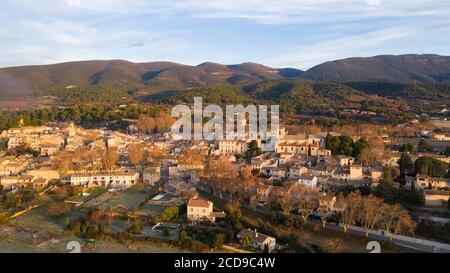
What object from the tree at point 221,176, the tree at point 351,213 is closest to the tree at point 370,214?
the tree at point 351,213

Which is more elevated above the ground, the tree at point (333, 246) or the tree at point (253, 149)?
the tree at point (253, 149)

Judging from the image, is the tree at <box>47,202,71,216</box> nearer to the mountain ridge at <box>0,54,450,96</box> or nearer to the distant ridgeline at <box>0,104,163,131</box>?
the distant ridgeline at <box>0,104,163,131</box>

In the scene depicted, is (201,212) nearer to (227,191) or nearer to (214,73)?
(227,191)

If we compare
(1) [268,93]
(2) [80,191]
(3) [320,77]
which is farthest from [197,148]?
(3) [320,77]

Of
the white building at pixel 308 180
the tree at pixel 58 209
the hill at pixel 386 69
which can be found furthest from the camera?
the hill at pixel 386 69

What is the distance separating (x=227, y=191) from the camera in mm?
12141

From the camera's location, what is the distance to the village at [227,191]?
9148 millimetres

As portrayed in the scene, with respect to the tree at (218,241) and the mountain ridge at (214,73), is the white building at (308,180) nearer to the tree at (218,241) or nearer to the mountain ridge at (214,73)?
the tree at (218,241)

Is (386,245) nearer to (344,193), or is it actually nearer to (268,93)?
(344,193)

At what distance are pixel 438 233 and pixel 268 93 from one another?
3182 cm

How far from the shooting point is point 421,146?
17172 mm

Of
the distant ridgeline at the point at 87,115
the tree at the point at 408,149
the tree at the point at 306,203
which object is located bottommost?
the tree at the point at 306,203

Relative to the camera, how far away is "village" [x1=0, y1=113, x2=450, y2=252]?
915 cm

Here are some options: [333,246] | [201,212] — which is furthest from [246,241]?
[201,212]
